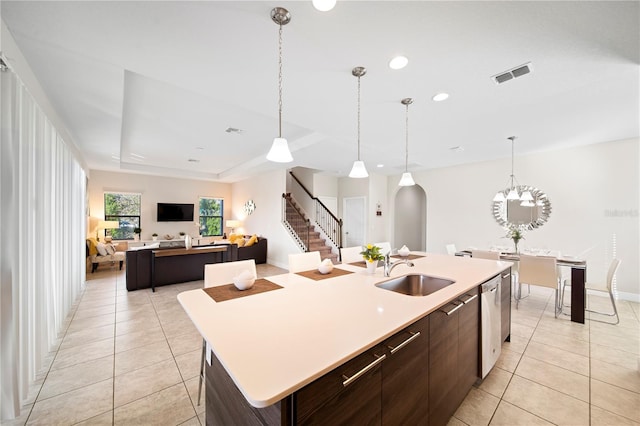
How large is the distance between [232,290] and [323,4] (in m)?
2.01

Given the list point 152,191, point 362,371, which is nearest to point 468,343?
point 362,371

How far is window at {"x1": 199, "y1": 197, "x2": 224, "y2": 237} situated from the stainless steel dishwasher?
359 inches

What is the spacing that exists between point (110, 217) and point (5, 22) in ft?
24.6

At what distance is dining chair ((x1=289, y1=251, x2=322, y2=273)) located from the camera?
2.60m

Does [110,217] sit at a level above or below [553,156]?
below

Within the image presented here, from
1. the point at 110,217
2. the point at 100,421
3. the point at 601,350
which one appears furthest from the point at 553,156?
the point at 110,217

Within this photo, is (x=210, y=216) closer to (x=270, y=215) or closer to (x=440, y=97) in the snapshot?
(x=270, y=215)

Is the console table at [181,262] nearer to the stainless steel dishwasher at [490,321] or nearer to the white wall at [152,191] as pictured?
the white wall at [152,191]

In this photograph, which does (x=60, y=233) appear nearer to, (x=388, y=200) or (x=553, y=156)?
(x=388, y=200)

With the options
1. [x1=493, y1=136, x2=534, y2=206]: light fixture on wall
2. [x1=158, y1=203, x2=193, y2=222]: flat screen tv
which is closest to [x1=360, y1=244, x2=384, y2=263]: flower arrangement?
[x1=493, y1=136, x2=534, y2=206]: light fixture on wall

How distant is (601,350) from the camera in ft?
8.86

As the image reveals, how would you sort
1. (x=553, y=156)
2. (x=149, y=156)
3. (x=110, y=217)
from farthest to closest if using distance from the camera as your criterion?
(x=110, y=217) → (x=149, y=156) → (x=553, y=156)

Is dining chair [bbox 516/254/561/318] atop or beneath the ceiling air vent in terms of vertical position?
beneath

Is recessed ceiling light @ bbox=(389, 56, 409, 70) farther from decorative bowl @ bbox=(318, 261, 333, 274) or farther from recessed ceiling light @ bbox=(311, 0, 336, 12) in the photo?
decorative bowl @ bbox=(318, 261, 333, 274)
